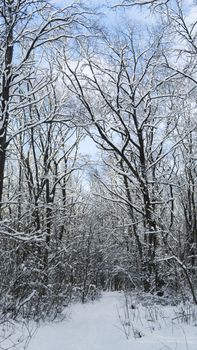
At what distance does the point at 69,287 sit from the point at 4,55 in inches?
362

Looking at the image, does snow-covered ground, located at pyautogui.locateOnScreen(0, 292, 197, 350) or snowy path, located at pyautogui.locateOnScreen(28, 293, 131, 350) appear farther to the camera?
snowy path, located at pyautogui.locateOnScreen(28, 293, 131, 350)

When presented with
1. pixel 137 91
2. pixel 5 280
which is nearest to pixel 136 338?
pixel 5 280

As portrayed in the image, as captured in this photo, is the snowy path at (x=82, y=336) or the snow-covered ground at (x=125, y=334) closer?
the snow-covered ground at (x=125, y=334)

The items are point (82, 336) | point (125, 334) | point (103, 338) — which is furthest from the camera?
point (82, 336)

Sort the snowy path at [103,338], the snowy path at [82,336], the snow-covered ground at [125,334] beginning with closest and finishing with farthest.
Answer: the snowy path at [103,338] < the snow-covered ground at [125,334] < the snowy path at [82,336]

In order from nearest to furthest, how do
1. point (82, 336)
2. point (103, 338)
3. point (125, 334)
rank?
point (125, 334), point (103, 338), point (82, 336)

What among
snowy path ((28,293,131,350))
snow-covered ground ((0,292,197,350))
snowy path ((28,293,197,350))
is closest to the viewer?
snowy path ((28,293,197,350))

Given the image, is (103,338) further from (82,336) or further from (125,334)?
(82,336)

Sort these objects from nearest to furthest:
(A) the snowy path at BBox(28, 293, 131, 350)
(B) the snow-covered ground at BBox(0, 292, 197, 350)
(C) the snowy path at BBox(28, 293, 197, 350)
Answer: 1. (C) the snowy path at BBox(28, 293, 197, 350)
2. (B) the snow-covered ground at BBox(0, 292, 197, 350)
3. (A) the snowy path at BBox(28, 293, 131, 350)

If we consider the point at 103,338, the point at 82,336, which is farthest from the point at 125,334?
the point at 82,336

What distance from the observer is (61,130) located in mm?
19000

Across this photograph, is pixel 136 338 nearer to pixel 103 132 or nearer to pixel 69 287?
pixel 69 287

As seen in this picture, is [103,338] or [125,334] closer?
[125,334]

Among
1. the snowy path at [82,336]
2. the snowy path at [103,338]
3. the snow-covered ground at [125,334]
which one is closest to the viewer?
the snowy path at [103,338]
